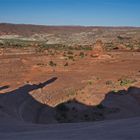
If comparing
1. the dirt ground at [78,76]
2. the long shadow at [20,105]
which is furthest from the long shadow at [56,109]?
the dirt ground at [78,76]

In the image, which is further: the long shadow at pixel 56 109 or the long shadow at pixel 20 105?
the long shadow at pixel 56 109

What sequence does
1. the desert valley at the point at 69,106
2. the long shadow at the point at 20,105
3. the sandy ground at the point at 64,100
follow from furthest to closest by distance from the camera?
1. the long shadow at the point at 20,105
2. the desert valley at the point at 69,106
3. the sandy ground at the point at 64,100

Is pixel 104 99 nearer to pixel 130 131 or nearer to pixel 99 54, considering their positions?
pixel 130 131

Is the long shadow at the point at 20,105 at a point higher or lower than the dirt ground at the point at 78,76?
higher

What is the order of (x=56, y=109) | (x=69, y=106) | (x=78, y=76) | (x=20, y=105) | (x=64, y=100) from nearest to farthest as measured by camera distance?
(x=20, y=105) → (x=56, y=109) → (x=69, y=106) → (x=64, y=100) → (x=78, y=76)

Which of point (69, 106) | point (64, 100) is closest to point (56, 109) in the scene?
point (69, 106)

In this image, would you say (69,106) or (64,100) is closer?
(69,106)

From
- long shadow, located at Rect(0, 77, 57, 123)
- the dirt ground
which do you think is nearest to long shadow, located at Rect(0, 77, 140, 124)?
long shadow, located at Rect(0, 77, 57, 123)

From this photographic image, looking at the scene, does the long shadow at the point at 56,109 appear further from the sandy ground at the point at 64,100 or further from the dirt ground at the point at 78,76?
the dirt ground at the point at 78,76

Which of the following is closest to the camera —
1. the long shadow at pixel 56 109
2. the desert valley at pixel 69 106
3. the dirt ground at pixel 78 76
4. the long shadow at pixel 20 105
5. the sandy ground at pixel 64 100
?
the sandy ground at pixel 64 100

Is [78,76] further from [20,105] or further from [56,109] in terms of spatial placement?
[20,105]
